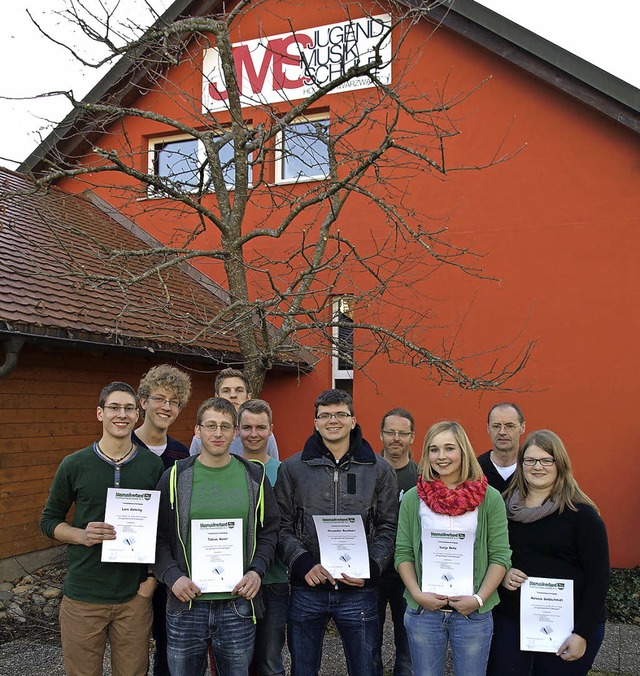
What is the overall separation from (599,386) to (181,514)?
6123 millimetres

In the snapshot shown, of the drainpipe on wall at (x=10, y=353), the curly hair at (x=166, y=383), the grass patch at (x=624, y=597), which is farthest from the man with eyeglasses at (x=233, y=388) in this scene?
the grass patch at (x=624, y=597)

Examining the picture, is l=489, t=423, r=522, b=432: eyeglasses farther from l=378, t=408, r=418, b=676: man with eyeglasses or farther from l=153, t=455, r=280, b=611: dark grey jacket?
l=153, t=455, r=280, b=611: dark grey jacket

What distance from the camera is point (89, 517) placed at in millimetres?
3180

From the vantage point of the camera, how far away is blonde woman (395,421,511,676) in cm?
302

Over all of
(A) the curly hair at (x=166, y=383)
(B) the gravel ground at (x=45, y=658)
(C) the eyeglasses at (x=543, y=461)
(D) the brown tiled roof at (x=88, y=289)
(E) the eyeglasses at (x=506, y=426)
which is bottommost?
(B) the gravel ground at (x=45, y=658)

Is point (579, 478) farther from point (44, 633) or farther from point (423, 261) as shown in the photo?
point (44, 633)

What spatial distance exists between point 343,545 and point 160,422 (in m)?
1.25

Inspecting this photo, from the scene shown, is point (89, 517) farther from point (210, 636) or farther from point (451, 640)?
point (451, 640)

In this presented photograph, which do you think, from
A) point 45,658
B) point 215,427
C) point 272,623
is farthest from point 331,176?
point 45,658

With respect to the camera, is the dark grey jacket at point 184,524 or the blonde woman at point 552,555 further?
the dark grey jacket at point 184,524

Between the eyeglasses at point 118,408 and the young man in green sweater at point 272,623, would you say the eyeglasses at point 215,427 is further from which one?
the young man in green sweater at point 272,623

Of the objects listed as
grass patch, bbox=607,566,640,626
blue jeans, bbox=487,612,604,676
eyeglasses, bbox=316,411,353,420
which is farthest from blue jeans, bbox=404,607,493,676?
grass patch, bbox=607,566,640,626

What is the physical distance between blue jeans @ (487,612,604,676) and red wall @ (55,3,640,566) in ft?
→ 16.5

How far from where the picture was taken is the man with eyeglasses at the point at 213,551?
309 centimetres
